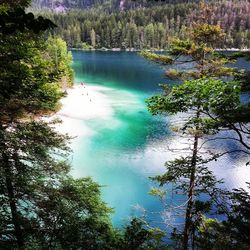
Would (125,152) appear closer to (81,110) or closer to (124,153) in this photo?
(124,153)

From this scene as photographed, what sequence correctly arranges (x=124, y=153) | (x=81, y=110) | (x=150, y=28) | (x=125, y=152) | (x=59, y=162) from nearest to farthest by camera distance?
(x=59, y=162) → (x=124, y=153) → (x=125, y=152) → (x=81, y=110) → (x=150, y=28)

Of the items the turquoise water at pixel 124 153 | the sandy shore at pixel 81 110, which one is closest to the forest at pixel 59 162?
the turquoise water at pixel 124 153

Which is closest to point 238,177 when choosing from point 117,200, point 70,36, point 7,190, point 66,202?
point 117,200

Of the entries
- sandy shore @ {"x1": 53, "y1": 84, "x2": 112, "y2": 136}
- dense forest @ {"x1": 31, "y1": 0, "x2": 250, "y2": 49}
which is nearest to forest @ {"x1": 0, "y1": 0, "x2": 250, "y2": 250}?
sandy shore @ {"x1": 53, "y1": 84, "x2": 112, "y2": 136}

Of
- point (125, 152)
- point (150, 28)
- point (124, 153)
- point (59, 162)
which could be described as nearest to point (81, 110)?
point (125, 152)

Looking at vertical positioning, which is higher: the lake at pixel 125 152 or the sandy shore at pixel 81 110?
the sandy shore at pixel 81 110

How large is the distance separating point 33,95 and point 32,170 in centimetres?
226

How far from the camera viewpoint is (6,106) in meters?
9.51

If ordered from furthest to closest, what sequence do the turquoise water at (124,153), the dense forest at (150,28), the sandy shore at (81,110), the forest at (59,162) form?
the dense forest at (150,28)
the sandy shore at (81,110)
the turquoise water at (124,153)
the forest at (59,162)

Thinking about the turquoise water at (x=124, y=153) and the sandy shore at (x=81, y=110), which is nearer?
the turquoise water at (x=124, y=153)

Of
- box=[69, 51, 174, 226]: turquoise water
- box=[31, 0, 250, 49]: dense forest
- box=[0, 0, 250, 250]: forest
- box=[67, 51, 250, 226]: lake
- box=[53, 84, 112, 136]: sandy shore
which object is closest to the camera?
box=[0, 0, 250, 250]: forest

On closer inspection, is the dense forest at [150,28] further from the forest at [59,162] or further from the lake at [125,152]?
the forest at [59,162]

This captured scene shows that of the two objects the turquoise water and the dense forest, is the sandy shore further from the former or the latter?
the dense forest

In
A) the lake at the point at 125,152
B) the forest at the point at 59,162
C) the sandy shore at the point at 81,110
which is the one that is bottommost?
the lake at the point at 125,152
